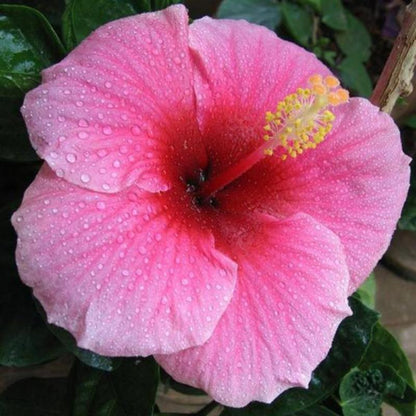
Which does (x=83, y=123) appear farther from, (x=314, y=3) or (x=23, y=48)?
(x=314, y=3)

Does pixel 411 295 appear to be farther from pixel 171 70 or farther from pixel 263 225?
pixel 171 70

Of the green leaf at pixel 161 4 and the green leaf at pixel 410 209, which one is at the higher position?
the green leaf at pixel 161 4

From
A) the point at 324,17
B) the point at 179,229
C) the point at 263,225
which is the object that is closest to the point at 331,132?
the point at 263,225

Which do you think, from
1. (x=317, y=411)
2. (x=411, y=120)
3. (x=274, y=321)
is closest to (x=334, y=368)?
(x=317, y=411)

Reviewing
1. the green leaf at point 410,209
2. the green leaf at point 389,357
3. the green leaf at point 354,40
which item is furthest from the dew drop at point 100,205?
the green leaf at point 354,40

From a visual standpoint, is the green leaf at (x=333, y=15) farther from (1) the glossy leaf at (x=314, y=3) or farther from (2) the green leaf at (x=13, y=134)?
(2) the green leaf at (x=13, y=134)

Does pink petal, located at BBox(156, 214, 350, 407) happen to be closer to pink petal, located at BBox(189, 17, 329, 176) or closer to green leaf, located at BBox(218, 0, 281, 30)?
pink petal, located at BBox(189, 17, 329, 176)

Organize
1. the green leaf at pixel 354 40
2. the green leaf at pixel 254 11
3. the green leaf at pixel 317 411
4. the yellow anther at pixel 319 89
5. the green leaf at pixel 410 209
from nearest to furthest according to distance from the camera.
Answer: the yellow anther at pixel 319 89, the green leaf at pixel 317 411, the green leaf at pixel 410 209, the green leaf at pixel 254 11, the green leaf at pixel 354 40
